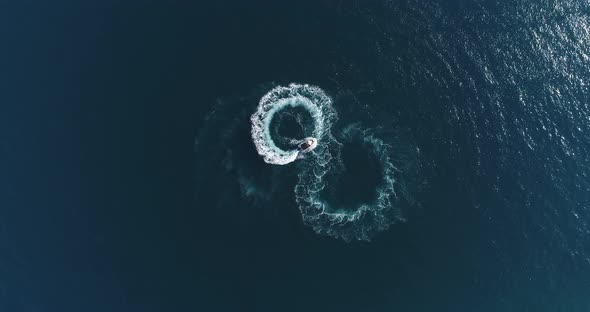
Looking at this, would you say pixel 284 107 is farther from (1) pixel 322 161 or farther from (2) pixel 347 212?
(2) pixel 347 212

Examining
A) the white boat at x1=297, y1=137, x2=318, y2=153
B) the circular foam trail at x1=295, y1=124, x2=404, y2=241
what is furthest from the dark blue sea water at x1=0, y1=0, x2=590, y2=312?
the white boat at x1=297, y1=137, x2=318, y2=153

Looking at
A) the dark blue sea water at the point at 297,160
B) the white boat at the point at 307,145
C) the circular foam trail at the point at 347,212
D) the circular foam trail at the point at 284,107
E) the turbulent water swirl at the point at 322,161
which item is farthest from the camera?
the circular foam trail at the point at 284,107

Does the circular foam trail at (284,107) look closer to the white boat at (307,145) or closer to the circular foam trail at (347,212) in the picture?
the white boat at (307,145)

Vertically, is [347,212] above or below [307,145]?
below

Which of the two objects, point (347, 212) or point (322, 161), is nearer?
point (347, 212)

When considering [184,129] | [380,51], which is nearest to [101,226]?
[184,129]

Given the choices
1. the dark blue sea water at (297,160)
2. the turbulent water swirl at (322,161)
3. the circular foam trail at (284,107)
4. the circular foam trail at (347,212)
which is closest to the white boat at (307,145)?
the turbulent water swirl at (322,161)

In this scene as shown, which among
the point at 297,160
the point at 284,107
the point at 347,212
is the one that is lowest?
the point at 347,212

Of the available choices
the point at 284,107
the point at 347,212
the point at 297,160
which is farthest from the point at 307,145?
the point at 347,212
